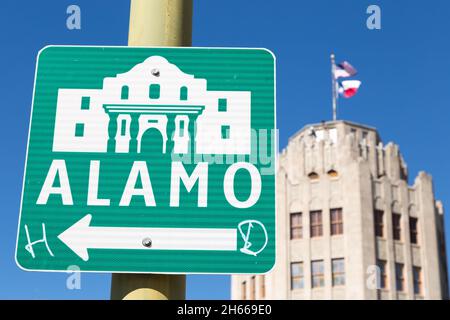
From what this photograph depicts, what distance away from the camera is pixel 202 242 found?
9.25ft

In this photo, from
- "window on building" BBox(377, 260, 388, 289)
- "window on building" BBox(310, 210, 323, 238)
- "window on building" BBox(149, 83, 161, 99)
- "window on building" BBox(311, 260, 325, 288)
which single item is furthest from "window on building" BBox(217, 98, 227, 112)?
"window on building" BBox(310, 210, 323, 238)

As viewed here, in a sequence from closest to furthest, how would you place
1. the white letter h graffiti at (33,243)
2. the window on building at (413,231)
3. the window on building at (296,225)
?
1. the white letter h graffiti at (33,243)
2. the window on building at (296,225)
3. the window on building at (413,231)

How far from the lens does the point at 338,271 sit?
4484 cm

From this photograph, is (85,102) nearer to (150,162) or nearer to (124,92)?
(124,92)

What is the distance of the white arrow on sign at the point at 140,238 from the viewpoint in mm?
2801

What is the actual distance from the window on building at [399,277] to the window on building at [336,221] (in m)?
4.33

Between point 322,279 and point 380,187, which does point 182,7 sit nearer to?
point 322,279

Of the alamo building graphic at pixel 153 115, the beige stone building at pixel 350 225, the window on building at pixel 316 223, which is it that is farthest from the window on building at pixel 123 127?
the window on building at pixel 316 223

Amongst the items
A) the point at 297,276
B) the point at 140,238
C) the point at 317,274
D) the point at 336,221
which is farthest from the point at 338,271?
the point at 140,238

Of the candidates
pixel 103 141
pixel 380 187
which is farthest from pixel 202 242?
pixel 380 187

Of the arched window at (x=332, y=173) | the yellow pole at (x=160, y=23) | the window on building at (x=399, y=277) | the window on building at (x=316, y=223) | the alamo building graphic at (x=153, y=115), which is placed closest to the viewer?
the alamo building graphic at (x=153, y=115)

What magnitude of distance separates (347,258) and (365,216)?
310cm

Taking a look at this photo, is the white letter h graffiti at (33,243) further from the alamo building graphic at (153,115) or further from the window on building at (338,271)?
the window on building at (338,271)

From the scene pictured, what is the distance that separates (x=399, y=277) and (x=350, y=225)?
4.65 metres
